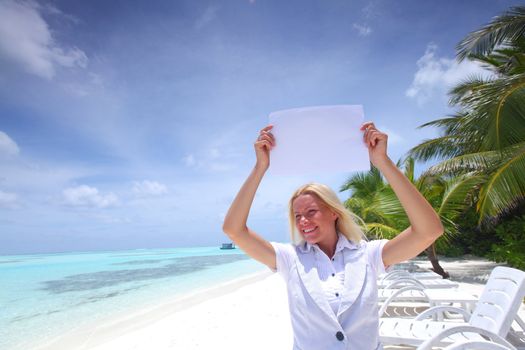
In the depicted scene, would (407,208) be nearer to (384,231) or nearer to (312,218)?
(312,218)

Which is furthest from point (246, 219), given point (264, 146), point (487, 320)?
point (487, 320)

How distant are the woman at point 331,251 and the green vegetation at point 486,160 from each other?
22.7ft

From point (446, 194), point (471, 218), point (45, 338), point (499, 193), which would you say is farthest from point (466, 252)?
point (45, 338)

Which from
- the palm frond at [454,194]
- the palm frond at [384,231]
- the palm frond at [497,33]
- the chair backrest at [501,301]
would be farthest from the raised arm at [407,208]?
the palm frond at [497,33]

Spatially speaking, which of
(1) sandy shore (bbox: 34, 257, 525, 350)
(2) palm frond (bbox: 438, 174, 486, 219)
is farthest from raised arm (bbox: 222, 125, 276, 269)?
(2) palm frond (bbox: 438, 174, 486, 219)

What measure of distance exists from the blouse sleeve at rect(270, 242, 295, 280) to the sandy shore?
133 inches

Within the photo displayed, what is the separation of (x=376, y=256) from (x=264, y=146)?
71 cm

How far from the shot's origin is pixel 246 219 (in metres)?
1.71

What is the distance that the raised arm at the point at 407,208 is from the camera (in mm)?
1579

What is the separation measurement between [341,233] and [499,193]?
7.13 meters

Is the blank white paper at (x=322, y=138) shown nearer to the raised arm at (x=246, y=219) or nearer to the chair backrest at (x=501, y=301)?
the raised arm at (x=246, y=219)

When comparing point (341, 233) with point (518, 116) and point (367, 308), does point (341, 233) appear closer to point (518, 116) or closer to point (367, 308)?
point (367, 308)

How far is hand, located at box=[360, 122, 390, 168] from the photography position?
155cm

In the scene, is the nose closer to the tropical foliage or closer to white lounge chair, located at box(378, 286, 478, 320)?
white lounge chair, located at box(378, 286, 478, 320)
